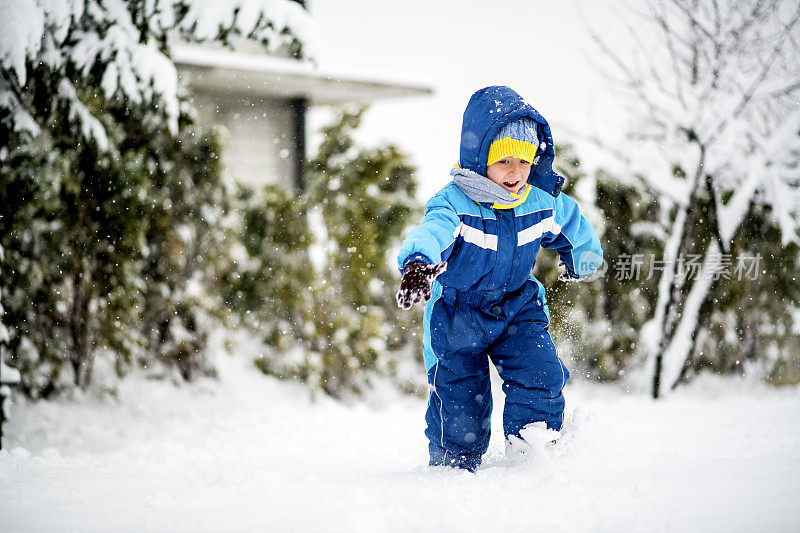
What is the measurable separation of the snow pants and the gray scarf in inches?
12.3

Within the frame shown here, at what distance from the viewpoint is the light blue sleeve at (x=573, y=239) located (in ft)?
8.11

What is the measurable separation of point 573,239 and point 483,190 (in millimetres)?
483

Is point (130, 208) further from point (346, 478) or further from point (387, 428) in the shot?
point (346, 478)

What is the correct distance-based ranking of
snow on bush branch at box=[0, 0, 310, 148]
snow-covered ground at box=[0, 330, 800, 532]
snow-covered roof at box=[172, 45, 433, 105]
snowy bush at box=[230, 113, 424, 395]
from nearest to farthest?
snow-covered ground at box=[0, 330, 800, 532], snow on bush branch at box=[0, 0, 310, 148], snowy bush at box=[230, 113, 424, 395], snow-covered roof at box=[172, 45, 433, 105]

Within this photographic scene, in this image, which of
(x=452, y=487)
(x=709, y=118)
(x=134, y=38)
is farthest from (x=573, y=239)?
(x=709, y=118)

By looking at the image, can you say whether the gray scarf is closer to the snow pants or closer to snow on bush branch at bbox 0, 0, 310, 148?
the snow pants

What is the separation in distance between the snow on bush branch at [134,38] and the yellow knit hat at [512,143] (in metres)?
1.68

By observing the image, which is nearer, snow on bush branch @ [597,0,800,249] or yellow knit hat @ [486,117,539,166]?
yellow knit hat @ [486,117,539,166]

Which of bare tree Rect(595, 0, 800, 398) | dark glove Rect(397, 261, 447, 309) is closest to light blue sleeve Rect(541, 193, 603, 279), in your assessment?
dark glove Rect(397, 261, 447, 309)

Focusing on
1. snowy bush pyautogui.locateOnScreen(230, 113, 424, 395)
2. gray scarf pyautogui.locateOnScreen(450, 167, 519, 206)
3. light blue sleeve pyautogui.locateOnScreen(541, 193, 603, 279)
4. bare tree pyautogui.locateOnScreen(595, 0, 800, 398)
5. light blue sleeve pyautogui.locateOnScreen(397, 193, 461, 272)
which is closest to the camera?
light blue sleeve pyautogui.locateOnScreen(397, 193, 461, 272)

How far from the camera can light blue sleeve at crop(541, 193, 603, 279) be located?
2.47m

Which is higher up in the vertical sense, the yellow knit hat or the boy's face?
the yellow knit hat

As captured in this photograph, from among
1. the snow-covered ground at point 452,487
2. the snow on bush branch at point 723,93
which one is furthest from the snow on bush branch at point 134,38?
the snow on bush branch at point 723,93

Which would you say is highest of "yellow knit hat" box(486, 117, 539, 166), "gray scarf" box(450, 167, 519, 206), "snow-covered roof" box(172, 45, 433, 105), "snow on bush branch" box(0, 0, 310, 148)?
"snow-covered roof" box(172, 45, 433, 105)
